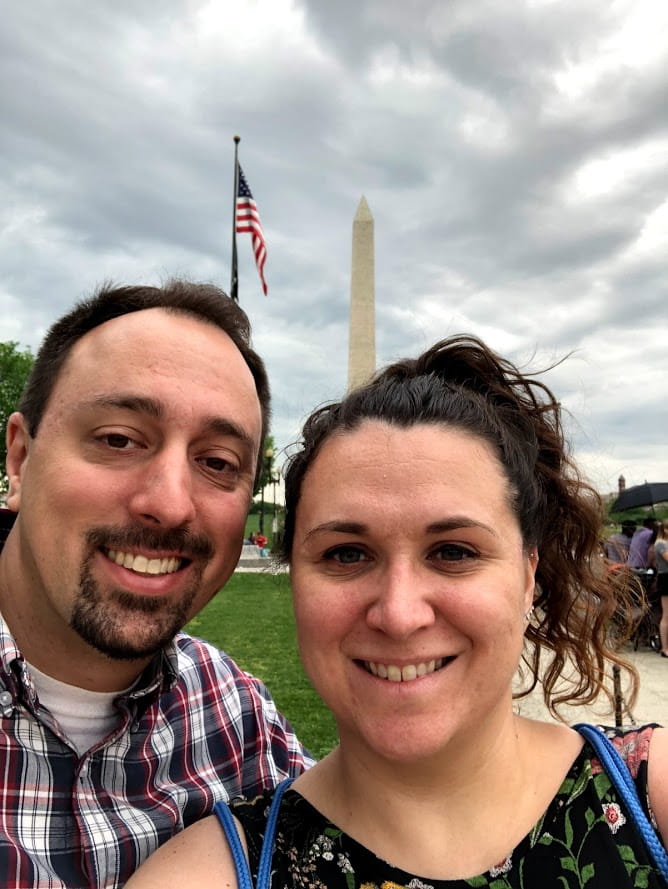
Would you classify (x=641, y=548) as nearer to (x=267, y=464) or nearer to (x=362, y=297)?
(x=267, y=464)

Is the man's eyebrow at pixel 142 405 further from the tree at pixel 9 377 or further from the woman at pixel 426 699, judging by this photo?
the tree at pixel 9 377

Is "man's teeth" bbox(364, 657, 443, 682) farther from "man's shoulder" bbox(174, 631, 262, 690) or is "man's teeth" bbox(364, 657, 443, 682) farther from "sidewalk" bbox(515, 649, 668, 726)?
"sidewalk" bbox(515, 649, 668, 726)

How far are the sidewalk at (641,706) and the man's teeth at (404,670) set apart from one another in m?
4.63

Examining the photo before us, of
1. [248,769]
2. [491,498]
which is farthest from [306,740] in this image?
[491,498]

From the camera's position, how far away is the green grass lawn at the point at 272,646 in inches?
283

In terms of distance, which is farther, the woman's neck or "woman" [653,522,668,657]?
Answer: "woman" [653,522,668,657]

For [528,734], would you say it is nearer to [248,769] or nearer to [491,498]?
[491,498]

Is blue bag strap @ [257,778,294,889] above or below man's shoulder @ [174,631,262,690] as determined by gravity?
below

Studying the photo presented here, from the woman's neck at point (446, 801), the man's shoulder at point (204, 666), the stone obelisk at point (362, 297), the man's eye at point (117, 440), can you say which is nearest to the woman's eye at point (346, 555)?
the woman's neck at point (446, 801)

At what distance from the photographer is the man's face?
7.10 feet

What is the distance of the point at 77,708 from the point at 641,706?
699 centimetres

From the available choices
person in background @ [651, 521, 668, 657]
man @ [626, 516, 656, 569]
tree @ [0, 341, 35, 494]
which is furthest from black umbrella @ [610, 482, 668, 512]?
tree @ [0, 341, 35, 494]

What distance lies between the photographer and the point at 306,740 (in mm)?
6758

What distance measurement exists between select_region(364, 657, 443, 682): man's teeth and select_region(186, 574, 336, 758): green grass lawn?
4.18 ft
